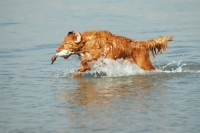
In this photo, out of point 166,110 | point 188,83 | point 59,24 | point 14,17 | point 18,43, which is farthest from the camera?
point 14,17

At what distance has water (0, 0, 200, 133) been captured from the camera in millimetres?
9641

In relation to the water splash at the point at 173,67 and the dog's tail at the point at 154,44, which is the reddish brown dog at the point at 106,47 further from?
the water splash at the point at 173,67

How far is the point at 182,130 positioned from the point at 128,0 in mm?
17939

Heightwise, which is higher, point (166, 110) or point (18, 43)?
point (18, 43)

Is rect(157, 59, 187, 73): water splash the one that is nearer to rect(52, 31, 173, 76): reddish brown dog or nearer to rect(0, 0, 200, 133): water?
rect(0, 0, 200, 133): water

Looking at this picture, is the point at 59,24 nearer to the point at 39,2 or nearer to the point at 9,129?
the point at 39,2

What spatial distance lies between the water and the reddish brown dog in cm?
18

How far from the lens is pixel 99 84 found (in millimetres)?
12469

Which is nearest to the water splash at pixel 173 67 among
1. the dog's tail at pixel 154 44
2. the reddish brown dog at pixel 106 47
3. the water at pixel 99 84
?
the water at pixel 99 84

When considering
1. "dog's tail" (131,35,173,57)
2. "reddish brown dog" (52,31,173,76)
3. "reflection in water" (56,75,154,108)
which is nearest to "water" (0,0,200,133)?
"reflection in water" (56,75,154,108)

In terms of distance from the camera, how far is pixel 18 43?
1819 centimetres

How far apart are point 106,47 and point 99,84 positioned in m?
0.93

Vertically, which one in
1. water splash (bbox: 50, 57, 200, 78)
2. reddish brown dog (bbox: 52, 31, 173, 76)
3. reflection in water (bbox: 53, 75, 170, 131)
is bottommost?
reflection in water (bbox: 53, 75, 170, 131)

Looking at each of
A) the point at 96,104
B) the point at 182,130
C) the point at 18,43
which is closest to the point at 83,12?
the point at 18,43
